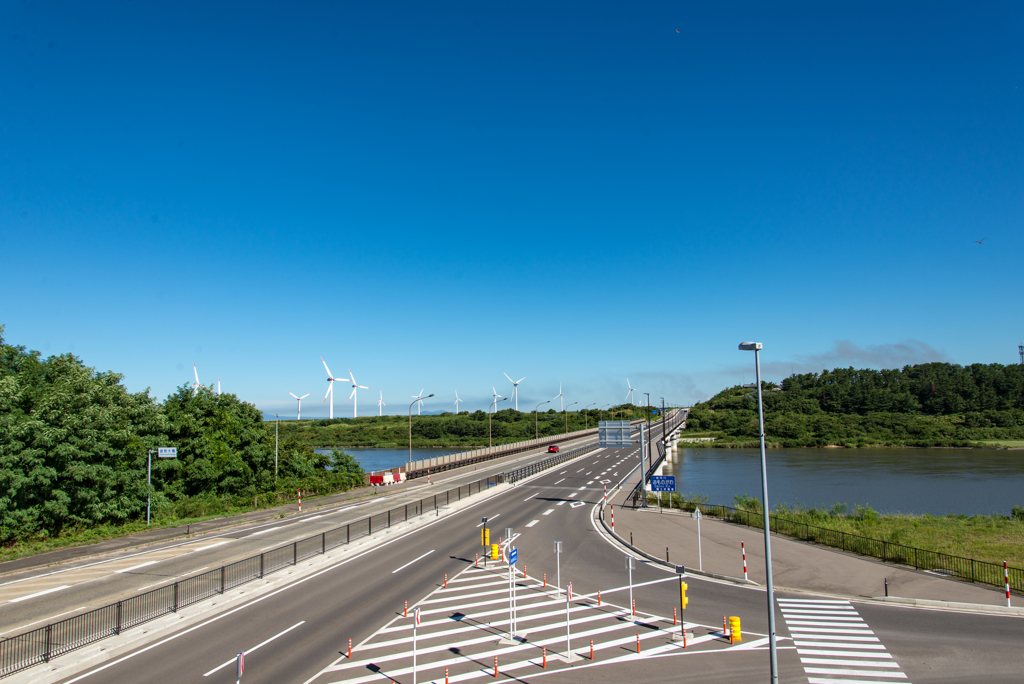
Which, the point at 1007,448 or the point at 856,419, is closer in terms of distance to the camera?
the point at 1007,448

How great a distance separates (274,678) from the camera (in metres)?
13.3

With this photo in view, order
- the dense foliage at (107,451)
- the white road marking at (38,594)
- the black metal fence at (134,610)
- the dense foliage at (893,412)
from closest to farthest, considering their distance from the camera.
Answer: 1. the black metal fence at (134,610)
2. the white road marking at (38,594)
3. the dense foliage at (107,451)
4. the dense foliage at (893,412)

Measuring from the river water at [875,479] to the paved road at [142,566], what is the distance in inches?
1544

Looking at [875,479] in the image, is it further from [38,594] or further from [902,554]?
[38,594]

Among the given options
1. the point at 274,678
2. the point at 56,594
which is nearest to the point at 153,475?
the point at 56,594

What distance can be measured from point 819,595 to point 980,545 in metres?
18.1

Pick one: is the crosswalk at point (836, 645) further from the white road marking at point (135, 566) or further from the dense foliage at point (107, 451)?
the dense foliage at point (107, 451)

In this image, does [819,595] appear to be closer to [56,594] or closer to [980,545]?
[980,545]

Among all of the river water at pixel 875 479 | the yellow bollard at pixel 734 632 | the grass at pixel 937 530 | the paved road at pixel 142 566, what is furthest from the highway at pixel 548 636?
the river water at pixel 875 479

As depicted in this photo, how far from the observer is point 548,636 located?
52.6ft

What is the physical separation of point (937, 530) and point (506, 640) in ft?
108

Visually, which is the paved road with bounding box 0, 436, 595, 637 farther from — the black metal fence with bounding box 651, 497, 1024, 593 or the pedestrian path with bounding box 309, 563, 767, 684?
the black metal fence with bounding box 651, 497, 1024, 593

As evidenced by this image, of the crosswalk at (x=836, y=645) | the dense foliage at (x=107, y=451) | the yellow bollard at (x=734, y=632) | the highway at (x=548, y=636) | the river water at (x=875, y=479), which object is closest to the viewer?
the crosswalk at (x=836, y=645)

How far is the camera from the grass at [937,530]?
96.4 ft
